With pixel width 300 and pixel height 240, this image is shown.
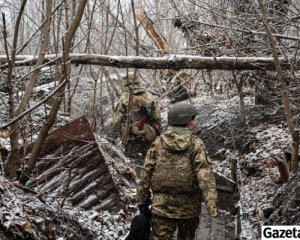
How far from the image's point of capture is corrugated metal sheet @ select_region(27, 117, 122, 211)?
689 centimetres

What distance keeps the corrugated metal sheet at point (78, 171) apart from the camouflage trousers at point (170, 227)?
6.48ft

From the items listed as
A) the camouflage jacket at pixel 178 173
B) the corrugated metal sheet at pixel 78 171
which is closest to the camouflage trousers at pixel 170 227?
the camouflage jacket at pixel 178 173

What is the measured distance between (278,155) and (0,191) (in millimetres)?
6178

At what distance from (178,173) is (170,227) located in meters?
0.65

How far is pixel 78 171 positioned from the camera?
7.12 metres

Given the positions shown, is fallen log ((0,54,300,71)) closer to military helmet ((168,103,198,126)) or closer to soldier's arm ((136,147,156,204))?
military helmet ((168,103,198,126))

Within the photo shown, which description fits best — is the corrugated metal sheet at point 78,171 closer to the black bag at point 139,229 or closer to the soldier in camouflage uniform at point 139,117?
the black bag at point 139,229

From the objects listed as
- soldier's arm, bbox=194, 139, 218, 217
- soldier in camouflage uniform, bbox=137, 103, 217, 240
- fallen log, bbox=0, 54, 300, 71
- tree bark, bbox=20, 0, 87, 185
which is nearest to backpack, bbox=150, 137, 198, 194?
soldier in camouflage uniform, bbox=137, 103, 217, 240

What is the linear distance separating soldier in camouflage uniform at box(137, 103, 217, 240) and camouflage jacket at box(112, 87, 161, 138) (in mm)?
4344

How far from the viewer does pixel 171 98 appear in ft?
60.7

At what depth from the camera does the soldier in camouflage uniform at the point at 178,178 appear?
4898 millimetres

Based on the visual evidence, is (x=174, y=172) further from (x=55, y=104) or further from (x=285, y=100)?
(x=285, y=100)

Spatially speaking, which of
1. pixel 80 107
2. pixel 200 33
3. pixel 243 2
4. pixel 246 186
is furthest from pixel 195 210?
pixel 80 107

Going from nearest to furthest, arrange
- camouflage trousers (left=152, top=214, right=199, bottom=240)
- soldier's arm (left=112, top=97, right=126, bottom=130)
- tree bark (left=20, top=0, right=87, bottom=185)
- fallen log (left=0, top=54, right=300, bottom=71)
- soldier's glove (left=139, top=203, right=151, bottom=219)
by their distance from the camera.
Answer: tree bark (left=20, top=0, right=87, bottom=185) < camouflage trousers (left=152, top=214, right=199, bottom=240) < soldier's glove (left=139, top=203, right=151, bottom=219) < fallen log (left=0, top=54, right=300, bottom=71) < soldier's arm (left=112, top=97, right=126, bottom=130)
